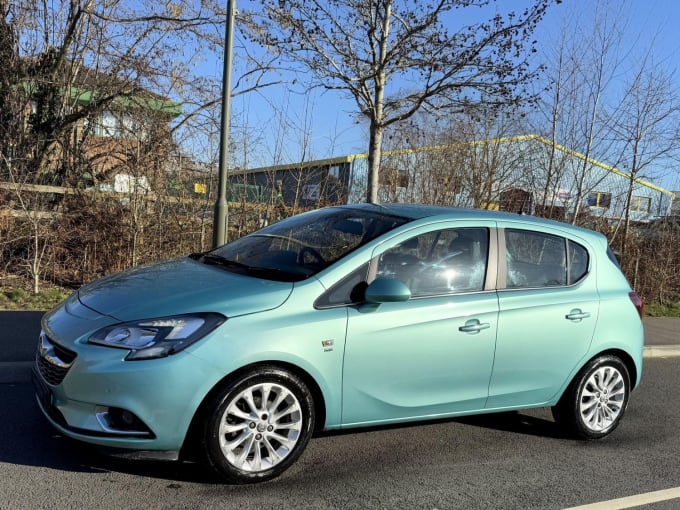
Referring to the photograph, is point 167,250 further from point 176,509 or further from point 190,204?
point 176,509

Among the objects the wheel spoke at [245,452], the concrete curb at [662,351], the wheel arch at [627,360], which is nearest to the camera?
the wheel spoke at [245,452]

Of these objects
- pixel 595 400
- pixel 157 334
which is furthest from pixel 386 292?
pixel 595 400

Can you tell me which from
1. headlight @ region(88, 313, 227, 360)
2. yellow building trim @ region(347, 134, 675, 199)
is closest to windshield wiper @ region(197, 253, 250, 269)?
headlight @ region(88, 313, 227, 360)

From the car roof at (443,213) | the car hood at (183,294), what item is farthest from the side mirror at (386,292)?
the car roof at (443,213)

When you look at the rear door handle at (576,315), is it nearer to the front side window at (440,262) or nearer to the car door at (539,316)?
the car door at (539,316)

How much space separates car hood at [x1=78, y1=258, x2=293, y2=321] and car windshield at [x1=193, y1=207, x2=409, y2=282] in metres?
0.20

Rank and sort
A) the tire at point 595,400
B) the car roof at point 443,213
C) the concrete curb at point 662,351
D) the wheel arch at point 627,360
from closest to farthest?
the car roof at point 443,213 → the tire at point 595,400 → the wheel arch at point 627,360 → the concrete curb at point 662,351

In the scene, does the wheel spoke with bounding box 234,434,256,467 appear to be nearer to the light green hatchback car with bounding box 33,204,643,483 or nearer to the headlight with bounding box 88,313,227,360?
the light green hatchback car with bounding box 33,204,643,483

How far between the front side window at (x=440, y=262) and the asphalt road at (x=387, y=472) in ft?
3.90

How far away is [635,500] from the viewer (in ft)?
12.0

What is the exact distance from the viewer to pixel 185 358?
3227 mm

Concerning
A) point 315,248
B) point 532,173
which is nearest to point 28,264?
point 315,248

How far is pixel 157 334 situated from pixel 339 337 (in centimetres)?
107

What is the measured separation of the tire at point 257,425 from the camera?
335cm
